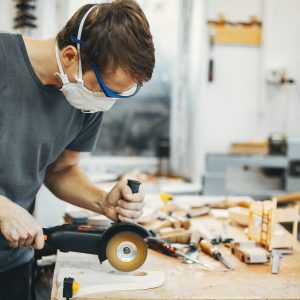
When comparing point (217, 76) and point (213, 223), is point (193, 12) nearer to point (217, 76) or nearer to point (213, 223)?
point (217, 76)

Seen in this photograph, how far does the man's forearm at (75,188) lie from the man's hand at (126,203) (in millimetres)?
89

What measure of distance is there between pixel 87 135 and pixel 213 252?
0.57m

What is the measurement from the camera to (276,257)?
1315 millimetres

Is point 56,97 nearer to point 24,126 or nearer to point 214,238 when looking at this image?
point 24,126

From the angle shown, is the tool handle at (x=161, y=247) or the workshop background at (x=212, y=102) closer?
the tool handle at (x=161, y=247)

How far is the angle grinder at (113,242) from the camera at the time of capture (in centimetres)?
117

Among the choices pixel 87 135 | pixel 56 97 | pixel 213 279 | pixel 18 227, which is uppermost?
pixel 56 97

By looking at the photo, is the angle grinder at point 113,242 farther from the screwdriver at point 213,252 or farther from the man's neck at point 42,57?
the man's neck at point 42,57

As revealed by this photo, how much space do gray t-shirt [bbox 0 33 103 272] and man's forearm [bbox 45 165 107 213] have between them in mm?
163

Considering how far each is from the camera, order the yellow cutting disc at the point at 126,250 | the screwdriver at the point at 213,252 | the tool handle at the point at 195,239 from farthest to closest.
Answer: the tool handle at the point at 195,239
the screwdriver at the point at 213,252
the yellow cutting disc at the point at 126,250

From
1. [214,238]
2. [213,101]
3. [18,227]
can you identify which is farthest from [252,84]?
[18,227]

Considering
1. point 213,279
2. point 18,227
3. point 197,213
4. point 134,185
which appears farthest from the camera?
point 197,213

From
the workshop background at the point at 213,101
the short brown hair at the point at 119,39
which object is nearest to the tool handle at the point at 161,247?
the short brown hair at the point at 119,39

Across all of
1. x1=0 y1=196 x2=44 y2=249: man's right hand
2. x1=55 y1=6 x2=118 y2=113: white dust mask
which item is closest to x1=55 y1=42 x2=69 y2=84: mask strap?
x1=55 y1=6 x2=118 y2=113: white dust mask
